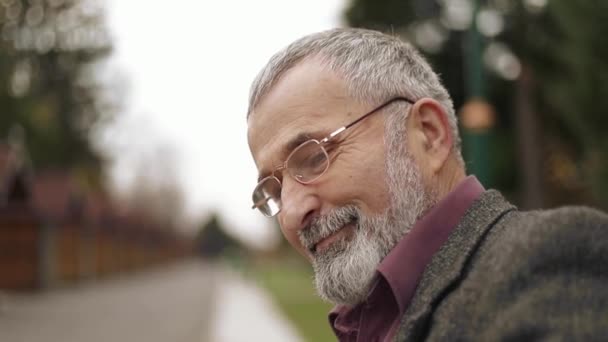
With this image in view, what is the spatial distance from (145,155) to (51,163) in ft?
120

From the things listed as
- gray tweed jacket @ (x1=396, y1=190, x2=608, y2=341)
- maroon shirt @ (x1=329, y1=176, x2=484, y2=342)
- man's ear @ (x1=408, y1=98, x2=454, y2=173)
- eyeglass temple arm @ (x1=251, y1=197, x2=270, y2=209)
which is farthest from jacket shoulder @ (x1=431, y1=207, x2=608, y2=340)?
eyeglass temple arm @ (x1=251, y1=197, x2=270, y2=209)

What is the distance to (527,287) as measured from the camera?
1384mm

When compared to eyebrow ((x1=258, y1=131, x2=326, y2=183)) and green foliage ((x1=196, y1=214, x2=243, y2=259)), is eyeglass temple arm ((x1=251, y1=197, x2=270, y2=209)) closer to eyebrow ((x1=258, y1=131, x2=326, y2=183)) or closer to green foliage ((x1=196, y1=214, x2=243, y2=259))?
eyebrow ((x1=258, y1=131, x2=326, y2=183))

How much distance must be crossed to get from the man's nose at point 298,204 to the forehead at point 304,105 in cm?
8

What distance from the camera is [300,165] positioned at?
1.94m

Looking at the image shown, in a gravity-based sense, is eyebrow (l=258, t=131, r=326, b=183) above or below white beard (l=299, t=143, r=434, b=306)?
above

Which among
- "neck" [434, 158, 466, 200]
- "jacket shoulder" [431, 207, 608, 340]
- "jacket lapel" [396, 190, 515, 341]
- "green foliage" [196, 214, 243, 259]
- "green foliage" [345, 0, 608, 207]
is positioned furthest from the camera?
"green foliage" [196, 214, 243, 259]

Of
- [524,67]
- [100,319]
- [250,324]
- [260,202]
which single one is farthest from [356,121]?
[524,67]

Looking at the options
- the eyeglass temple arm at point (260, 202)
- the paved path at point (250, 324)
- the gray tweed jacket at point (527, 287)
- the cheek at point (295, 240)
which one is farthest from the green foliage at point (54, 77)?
the gray tweed jacket at point (527, 287)

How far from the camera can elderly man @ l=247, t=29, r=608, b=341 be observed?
166 centimetres

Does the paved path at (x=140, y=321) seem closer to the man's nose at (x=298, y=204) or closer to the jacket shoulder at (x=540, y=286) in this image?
the man's nose at (x=298, y=204)

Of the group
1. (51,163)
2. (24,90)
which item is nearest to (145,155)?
(51,163)

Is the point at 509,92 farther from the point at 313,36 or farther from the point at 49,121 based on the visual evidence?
the point at 49,121

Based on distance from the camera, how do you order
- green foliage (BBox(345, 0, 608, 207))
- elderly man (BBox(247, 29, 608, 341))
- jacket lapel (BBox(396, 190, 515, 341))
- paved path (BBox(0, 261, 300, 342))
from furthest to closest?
green foliage (BBox(345, 0, 608, 207)) < paved path (BBox(0, 261, 300, 342)) < elderly man (BBox(247, 29, 608, 341)) < jacket lapel (BBox(396, 190, 515, 341))
